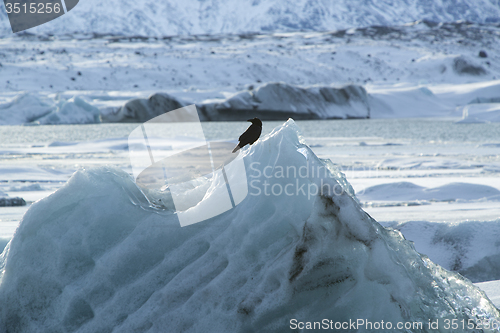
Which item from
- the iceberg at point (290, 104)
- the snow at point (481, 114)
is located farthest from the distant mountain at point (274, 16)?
the snow at point (481, 114)

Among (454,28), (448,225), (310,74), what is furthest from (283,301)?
(454,28)

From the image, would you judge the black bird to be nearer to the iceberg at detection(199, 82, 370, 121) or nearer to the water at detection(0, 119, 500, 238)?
the water at detection(0, 119, 500, 238)

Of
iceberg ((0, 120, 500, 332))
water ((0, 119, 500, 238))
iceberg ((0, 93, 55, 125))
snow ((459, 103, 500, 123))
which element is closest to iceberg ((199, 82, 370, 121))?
snow ((459, 103, 500, 123))

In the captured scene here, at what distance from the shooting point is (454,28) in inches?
1800

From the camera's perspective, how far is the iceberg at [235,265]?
1602mm

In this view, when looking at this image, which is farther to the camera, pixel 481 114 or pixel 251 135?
pixel 481 114

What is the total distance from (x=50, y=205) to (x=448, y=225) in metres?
2.20

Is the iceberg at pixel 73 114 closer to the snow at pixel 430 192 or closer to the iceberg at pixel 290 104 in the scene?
the iceberg at pixel 290 104

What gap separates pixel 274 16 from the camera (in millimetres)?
88875

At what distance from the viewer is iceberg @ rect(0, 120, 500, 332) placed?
1.60 meters

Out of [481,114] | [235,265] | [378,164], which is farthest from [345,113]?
[235,265]

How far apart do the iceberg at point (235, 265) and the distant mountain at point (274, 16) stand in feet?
249

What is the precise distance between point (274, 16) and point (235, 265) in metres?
91.5

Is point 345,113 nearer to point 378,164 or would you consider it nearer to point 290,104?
point 290,104
